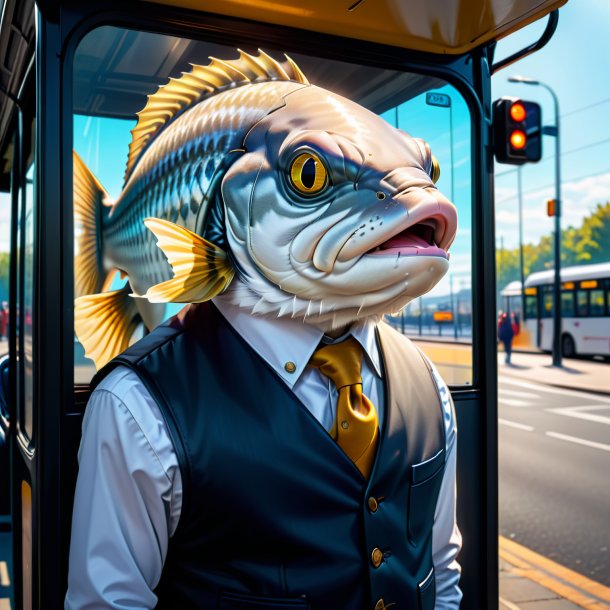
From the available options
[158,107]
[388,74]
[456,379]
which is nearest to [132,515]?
[158,107]

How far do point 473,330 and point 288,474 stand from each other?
1.00 meters

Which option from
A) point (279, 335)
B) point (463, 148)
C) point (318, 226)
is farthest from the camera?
point (463, 148)

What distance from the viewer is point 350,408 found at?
1.49 metres

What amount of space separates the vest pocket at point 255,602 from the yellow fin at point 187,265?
63 centimetres

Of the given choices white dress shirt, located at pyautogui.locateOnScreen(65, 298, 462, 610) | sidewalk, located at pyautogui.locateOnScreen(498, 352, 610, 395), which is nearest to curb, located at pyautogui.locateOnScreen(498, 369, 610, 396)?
sidewalk, located at pyautogui.locateOnScreen(498, 352, 610, 395)

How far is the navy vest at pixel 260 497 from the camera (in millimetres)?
1401

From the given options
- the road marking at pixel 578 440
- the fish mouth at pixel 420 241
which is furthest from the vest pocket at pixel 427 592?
the road marking at pixel 578 440

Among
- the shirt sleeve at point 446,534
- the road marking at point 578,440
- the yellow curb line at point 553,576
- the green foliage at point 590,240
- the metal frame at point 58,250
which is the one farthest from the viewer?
the green foliage at point 590,240

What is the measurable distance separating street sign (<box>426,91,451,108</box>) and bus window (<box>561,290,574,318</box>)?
61.6ft

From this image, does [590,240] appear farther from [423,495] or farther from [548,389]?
[423,495]

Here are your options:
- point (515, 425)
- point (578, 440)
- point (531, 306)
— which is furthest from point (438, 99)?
point (531, 306)

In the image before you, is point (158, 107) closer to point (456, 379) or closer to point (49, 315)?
point (49, 315)

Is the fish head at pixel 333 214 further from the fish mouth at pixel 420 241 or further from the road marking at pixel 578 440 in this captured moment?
the road marking at pixel 578 440

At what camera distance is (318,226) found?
125 cm
